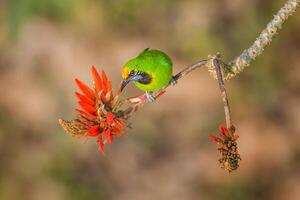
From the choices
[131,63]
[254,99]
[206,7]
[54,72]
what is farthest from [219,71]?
[54,72]

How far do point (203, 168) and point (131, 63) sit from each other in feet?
8.17

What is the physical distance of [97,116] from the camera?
1.33 m

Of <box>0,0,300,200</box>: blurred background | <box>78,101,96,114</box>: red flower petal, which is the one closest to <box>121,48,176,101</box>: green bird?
<box>78,101,96,114</box>: red flower petal

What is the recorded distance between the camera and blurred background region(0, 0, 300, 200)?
3.62m

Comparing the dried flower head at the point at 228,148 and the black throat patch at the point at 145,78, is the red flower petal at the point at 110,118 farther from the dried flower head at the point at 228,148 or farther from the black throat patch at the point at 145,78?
the dried flower head at the point at 228,148

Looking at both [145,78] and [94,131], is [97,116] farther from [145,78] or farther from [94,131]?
[145,78]

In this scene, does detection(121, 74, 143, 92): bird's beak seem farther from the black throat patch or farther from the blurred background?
the blurred background

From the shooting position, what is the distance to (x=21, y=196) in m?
3.85

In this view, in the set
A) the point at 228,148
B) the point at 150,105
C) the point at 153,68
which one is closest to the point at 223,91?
the point at 228,148

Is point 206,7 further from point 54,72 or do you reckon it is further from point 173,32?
point 54,72

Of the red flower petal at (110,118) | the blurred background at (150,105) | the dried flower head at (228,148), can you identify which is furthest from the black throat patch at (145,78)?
the blurred background at (150,105)

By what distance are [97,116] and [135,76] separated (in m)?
0.15

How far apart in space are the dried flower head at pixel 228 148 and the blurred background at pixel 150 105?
2389 millimetres

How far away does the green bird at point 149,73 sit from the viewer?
139cm
